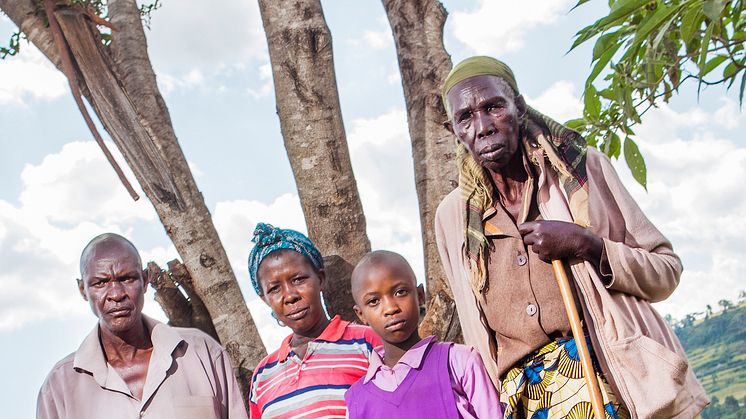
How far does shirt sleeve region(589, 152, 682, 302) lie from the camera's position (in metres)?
2.19

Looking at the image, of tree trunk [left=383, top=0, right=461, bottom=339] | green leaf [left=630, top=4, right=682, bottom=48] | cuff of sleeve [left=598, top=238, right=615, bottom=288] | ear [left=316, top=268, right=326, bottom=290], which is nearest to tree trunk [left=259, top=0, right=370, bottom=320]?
tree trunk [left=383, top=0, right=461, bottom=339]

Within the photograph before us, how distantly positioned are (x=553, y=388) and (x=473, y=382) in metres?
0.37

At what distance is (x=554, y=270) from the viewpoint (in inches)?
91.3

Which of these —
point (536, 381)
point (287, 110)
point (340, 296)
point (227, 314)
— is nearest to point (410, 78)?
point (287, 110)

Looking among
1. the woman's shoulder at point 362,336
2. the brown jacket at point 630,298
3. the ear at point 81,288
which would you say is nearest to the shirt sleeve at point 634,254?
the brown jacket at point 630,298

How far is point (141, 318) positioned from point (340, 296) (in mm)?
1008

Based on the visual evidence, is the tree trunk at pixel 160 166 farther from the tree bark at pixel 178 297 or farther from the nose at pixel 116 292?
the nose at pixel 116 292

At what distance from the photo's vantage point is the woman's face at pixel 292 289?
10.0 feet

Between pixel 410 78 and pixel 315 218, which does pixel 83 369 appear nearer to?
pixel 315 218

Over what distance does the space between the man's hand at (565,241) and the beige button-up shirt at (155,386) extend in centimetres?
150

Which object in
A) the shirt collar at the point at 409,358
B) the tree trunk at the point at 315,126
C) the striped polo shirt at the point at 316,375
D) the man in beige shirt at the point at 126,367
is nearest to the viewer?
the shirt collar at the point at 409,358

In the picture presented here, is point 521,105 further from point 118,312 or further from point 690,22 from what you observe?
point 118,312

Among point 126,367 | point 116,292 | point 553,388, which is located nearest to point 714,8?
point 553,388

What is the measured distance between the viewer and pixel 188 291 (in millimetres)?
4230
